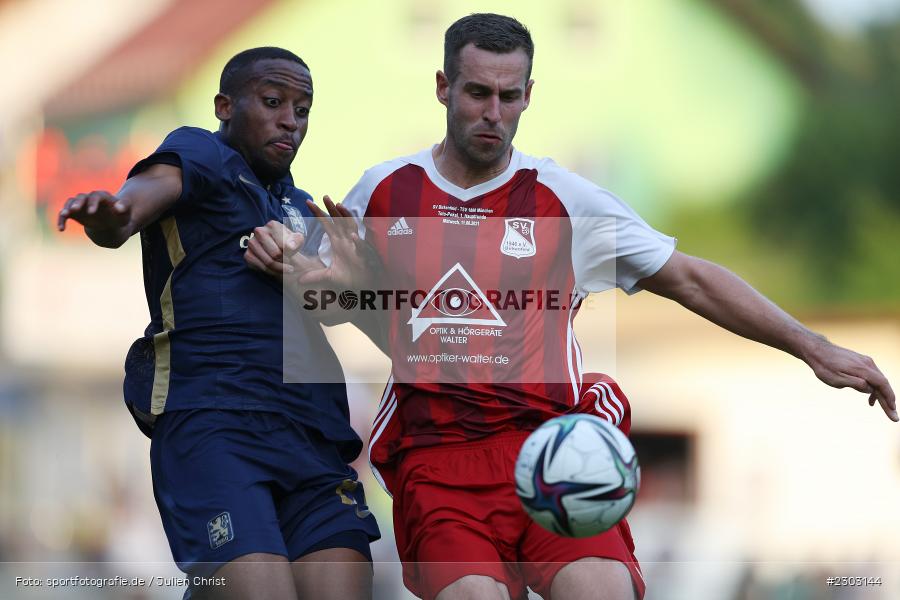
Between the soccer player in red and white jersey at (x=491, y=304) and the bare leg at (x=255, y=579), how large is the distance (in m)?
0.51

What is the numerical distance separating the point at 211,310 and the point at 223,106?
89cm

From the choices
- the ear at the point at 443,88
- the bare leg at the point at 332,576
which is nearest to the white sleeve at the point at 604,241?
the ear at the point at 443,88

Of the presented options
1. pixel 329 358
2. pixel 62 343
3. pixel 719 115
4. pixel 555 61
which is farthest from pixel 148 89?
pixel 329 358

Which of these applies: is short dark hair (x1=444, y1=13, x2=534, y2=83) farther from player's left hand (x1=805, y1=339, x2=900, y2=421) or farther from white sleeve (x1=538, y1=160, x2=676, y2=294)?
player's left hand (x1=805, y1=339, x2=900, y2=421)

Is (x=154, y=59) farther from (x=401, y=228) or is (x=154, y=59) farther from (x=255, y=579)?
(x=255, y=579)

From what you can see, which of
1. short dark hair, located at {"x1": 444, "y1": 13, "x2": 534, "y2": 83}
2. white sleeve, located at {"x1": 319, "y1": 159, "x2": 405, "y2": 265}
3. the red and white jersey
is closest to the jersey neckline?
the red and white jersey

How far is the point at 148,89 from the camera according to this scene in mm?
20297

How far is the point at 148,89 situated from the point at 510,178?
16269 mm

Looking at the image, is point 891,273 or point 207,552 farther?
point 891,273

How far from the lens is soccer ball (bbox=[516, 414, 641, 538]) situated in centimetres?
441

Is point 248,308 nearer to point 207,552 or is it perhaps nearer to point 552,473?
point 207,552

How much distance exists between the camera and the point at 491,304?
4.96 meters

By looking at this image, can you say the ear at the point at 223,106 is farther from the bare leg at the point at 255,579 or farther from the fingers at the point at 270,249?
the bare leg at the point at 255,579

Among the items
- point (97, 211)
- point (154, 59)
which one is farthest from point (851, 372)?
point (154, 59)
